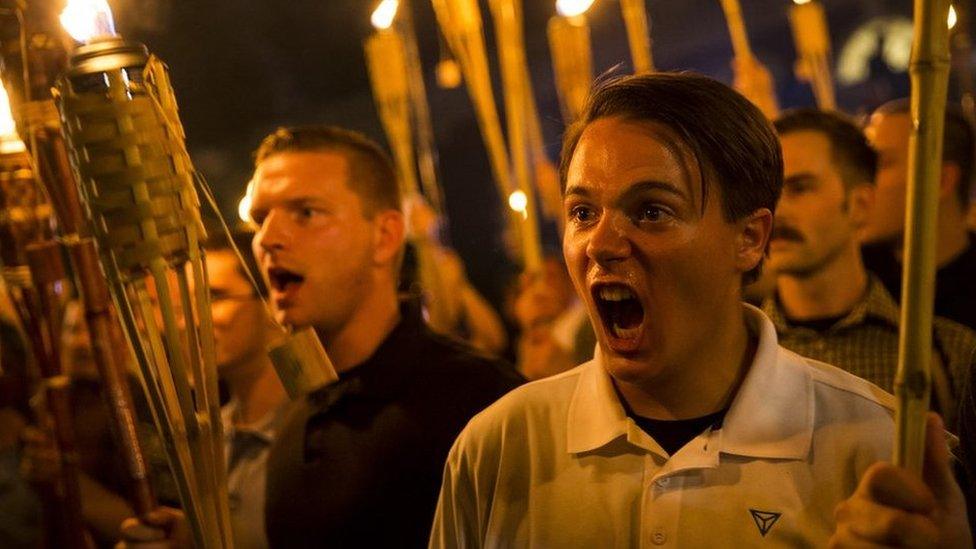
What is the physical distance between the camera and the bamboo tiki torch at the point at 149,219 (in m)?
1.44

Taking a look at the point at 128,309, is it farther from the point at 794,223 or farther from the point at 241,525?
the point at 794,223

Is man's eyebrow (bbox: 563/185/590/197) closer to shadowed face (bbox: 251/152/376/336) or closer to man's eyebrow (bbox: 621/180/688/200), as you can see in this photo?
man's eyebrow (bbox: 621/180/688/200)

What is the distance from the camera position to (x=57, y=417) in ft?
7.30

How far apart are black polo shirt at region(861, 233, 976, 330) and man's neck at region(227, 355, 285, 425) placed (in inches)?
74.9

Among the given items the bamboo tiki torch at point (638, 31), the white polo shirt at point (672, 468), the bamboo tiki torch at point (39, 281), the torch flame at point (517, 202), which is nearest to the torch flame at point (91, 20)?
the bamboo tiki torch at point (39, 281)

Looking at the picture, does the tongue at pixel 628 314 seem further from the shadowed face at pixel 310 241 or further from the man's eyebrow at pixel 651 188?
the shadowed face at pixel 310 241

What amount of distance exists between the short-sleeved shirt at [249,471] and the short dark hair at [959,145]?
2259 mm

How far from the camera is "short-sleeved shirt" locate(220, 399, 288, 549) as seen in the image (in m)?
2.87

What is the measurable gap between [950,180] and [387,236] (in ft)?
6.32

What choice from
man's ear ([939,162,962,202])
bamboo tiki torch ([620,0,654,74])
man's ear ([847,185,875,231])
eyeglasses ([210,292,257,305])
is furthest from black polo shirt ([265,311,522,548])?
bamboo tiki torch ([620,0,654,74])

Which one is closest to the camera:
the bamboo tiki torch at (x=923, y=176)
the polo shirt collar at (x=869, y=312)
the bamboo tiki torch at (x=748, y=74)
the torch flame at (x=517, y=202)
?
the bamboo tiki torch at (x=923, y=176)

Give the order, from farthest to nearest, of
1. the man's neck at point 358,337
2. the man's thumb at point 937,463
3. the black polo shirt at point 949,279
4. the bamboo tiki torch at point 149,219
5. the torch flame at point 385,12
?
the torch flame at point 385,12, the black polo shirt at point 949,279, the man's neck at point 358,337, the bamboo tiki torch at point 149,219, the man's thumb at point 937,463

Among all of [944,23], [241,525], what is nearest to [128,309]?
[944,23]

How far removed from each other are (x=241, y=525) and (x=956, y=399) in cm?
179
